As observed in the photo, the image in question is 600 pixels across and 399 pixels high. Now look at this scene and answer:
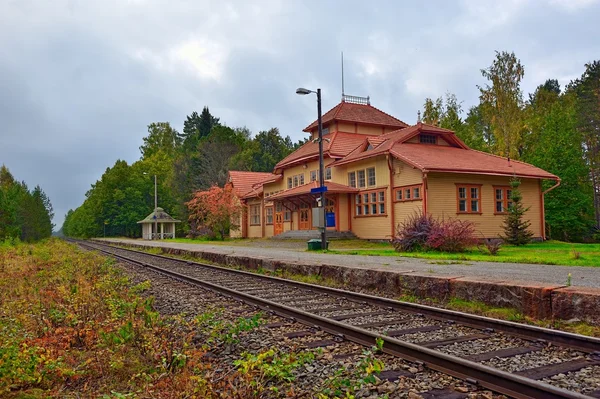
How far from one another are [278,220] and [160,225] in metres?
25.1

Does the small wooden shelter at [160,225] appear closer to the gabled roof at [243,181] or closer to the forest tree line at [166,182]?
the forest tree line at [166,182]

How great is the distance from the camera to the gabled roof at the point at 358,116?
3600cm

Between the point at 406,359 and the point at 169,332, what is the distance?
9.32 feet

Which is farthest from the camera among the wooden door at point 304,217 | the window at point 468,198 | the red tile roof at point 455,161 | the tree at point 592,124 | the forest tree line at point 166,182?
the forest tree line at point 166,182

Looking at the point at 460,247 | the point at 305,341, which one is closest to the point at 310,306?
the point at 305,341

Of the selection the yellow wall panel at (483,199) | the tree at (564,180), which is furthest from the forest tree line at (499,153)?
the yellow wall panel at (483,199)

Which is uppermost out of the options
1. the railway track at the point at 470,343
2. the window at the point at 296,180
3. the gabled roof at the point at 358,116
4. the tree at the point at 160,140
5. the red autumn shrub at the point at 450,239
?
the tree at the point at 160,140

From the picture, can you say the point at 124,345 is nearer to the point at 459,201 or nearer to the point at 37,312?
the point at 37,312

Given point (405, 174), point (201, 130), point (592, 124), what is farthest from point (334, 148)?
point (201, 130)

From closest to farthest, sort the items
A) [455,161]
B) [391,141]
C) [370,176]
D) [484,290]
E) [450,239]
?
[484,290] → [450,239] → [455,161] → [391,141] → [370,176]

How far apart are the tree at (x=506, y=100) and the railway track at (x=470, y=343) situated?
36.0 m

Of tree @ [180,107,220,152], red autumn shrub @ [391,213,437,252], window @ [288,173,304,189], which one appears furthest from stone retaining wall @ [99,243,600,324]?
tree @ [180,107,220,152]

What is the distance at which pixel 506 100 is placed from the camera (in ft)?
131

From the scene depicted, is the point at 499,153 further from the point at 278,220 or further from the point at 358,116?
the point at 278,220
